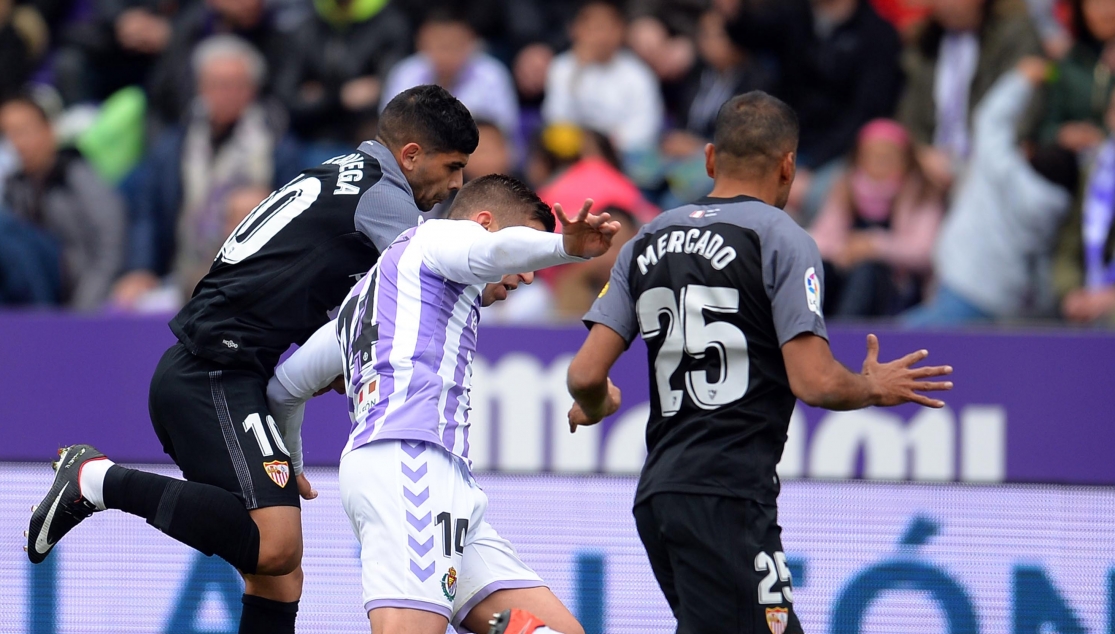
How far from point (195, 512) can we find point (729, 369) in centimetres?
179

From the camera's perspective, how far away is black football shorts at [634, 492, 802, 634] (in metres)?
3.92

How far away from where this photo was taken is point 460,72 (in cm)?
984

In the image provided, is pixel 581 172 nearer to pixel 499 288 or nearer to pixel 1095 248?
pixel 1095 248

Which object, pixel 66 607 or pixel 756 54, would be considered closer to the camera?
pixel 66 607

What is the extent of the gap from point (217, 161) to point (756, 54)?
3.78 m

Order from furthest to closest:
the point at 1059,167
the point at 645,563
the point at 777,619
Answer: the point at 1059,167, the point at 645,563, the point at 777,619

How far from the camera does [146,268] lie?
9844 millimetres

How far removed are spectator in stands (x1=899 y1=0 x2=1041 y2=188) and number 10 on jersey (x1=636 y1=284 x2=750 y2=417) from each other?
5.05 meters

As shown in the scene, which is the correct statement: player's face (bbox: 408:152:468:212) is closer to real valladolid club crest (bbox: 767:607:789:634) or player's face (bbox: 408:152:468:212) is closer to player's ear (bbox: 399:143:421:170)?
player's ear (bbox: 399:143:421:170)

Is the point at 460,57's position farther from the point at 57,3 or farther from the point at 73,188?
the point at 57,3

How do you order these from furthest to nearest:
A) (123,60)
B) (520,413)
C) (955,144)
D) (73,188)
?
(123,60) < (73,188) < (955,144) < (520,413)

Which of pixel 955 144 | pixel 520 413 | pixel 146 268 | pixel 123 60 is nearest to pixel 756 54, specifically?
pixel 955 144

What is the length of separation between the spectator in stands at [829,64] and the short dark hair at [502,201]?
16.6 ft

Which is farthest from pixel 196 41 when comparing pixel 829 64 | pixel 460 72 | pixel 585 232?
pixel 585 232
